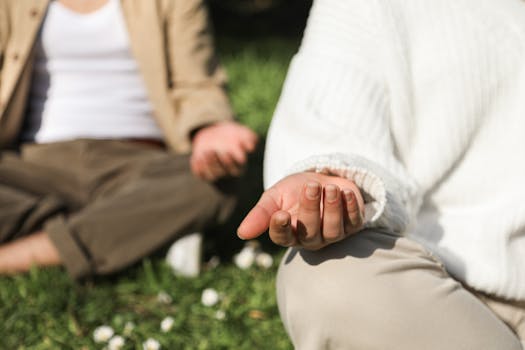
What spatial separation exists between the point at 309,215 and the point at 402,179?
0.27 m

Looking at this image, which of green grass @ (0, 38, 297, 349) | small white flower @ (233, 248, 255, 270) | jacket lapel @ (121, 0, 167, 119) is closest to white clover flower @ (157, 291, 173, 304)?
green grass @ (0, 38, 297, 349)

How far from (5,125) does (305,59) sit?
1377 millimetres

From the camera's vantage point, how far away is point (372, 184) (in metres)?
1.19

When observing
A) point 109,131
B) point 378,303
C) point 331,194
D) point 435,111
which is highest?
point 331,194

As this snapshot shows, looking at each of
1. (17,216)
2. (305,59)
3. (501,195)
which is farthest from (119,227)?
(501,195)

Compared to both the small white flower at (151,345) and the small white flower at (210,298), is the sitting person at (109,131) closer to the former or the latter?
the small white flower at (210,298)

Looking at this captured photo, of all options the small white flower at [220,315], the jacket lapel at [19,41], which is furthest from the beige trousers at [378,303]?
the jacket lapel at [19,41]

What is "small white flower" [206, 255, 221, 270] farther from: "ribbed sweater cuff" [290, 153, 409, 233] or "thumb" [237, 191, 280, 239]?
"thumb" [237, 191, 280, 239]

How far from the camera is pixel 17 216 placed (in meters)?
2.30

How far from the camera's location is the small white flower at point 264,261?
2.32 meters

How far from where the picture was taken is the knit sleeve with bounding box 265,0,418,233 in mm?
1215

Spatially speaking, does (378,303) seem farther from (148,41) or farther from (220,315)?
(148,41)

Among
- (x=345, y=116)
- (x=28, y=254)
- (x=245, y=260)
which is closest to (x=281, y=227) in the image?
(x=345, y=116)

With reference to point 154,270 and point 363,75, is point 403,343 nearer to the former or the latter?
point 363,75
